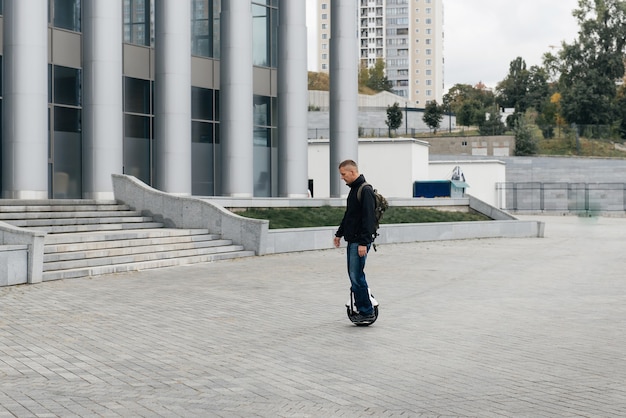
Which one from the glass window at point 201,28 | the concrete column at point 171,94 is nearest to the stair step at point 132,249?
the concrete column at point 171,94

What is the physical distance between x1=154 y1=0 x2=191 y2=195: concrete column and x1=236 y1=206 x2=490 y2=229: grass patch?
3.66 metres

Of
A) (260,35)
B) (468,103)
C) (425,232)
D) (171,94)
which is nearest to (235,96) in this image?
(171,94)

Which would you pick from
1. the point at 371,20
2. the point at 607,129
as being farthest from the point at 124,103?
the point at 371,20

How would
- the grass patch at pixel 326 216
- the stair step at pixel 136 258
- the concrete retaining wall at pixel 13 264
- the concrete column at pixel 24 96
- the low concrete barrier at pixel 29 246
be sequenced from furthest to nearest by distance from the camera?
the grass patch at pixel 326 216 < the concrete column at pixel 24 96 < the stair step at pixel 136 258 < the low concrete barrier at pixel 29 246 < the concrete retaining wall at pixel 13 264

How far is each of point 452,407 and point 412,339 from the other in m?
2.88

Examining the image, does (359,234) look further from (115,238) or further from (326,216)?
(326,216)

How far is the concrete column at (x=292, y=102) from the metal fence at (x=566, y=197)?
3375 cm

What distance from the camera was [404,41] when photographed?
17025 cm

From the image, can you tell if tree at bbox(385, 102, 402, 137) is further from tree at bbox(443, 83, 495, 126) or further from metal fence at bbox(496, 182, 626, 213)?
metal fence at bbox(496, 182, 626, 213)

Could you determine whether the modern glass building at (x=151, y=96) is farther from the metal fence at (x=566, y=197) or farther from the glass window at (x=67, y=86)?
the metal fence at (x=566, y=197)

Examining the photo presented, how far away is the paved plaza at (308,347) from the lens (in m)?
6.20

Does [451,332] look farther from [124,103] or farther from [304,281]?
[124,103]

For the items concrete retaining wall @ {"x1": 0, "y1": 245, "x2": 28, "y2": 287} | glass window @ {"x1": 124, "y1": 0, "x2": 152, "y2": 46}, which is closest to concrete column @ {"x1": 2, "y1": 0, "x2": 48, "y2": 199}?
glass window @ {"x1": 124, "y1": 0, "x2": 152, "y2": 46}

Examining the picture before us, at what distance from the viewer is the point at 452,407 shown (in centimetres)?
609
